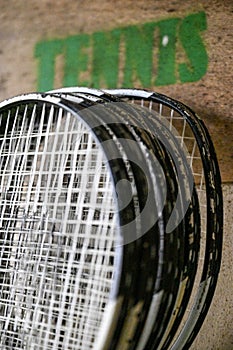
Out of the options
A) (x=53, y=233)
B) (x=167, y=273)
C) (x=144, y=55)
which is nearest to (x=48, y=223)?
(x=53, y=233)

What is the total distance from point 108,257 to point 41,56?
563 millimetres

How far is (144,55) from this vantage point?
1.09m

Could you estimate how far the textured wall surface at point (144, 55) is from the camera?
100cm

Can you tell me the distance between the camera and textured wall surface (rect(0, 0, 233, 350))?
1.00 m

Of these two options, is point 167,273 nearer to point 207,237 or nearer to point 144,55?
point 207,237

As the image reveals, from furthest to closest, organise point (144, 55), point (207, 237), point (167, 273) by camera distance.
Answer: point (144, 55) < point (207, 237) < point (167, 273)

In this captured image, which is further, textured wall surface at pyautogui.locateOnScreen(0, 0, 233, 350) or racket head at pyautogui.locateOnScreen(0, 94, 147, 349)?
textured wall surface at pyautogui.locateOnScreen(0, 0, 233, 350)

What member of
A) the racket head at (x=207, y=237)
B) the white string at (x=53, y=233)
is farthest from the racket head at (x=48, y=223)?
the racket head at (x=207, y=237)

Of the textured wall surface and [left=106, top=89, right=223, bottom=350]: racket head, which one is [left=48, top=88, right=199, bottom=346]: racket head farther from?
the textured wall surface

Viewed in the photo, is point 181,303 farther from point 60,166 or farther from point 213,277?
point 60,166

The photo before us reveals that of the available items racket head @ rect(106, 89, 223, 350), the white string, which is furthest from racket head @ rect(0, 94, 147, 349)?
racket head @ rect(106, 89, 223, 350)

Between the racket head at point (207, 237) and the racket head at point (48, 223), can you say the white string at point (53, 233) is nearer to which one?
the racket head at point (48, 223)

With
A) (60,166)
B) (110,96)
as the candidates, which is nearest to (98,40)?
(110,96)

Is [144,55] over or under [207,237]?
over
